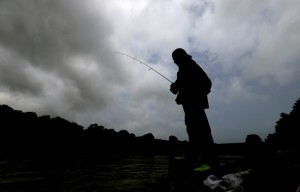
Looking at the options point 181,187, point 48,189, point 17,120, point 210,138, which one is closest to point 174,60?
point 210,138

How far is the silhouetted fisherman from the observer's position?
629 cm

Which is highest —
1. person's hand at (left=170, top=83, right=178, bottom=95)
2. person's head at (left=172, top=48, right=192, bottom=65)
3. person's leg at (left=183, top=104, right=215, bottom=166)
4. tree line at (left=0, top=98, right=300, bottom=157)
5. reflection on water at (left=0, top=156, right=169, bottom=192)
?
tree line at (left=0, top=98, right=300, bottom=157)

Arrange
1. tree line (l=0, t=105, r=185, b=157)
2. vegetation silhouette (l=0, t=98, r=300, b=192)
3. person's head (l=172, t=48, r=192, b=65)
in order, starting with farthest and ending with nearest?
tree line (l=0, t=105, r=185, b=157), person's head (l=172, t=48, r=192, b=65), vegetation silhouette (l=0, t=98, r=300, b=192)

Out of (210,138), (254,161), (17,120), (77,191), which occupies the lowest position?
(77,191)

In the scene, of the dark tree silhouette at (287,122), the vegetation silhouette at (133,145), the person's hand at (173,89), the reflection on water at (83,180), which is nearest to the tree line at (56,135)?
the vegetation silhouette at (133,145)

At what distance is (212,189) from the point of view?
12.8ft

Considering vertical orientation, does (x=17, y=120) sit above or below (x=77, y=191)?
above

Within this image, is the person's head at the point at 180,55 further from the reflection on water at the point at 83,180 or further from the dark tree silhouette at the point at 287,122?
the dark tree silhouette at the point at 287,122

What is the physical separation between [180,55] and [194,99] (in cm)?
119

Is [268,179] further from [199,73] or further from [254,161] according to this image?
[199,73]

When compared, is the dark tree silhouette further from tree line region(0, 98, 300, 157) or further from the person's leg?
tree line region(0, 98, 300, 157)

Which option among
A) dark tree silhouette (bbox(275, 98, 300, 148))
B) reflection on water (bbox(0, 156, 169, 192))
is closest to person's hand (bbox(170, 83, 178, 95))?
reflection on water (bbox(0, 156, 169, 192))

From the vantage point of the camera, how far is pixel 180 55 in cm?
682

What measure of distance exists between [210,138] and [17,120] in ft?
274
